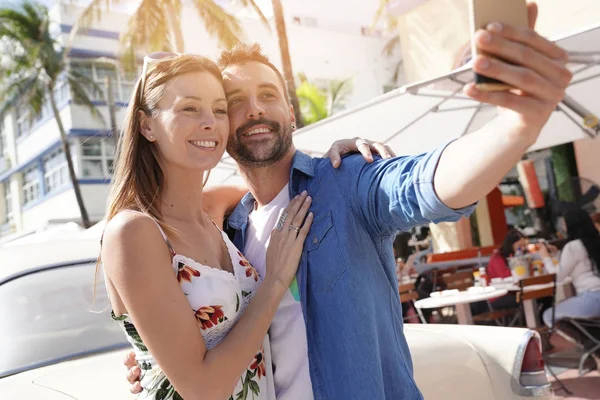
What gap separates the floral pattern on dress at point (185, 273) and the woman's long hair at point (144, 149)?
198 millimetres

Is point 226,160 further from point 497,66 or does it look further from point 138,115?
point 497,66

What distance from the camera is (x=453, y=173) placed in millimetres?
1475

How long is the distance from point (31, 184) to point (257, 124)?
32.7 m

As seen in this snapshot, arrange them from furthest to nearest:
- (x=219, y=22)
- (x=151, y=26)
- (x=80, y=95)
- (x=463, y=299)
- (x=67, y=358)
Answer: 1. (x=80, y=95)
2. (x=151, y=26)
3. (x=219, y=22)
4. (x=463, y=299)
5. (x=67, y=358)

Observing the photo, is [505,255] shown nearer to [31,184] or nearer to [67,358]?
[67,358]

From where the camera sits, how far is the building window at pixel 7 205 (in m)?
34.9

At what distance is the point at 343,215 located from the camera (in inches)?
76.0

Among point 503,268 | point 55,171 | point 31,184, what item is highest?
point 55,171

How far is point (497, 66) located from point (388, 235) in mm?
951

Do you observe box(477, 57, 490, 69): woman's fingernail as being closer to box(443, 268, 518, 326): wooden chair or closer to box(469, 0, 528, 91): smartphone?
box(469, 0, 528, 91): smartphone

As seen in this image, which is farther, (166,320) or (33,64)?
(33,64)

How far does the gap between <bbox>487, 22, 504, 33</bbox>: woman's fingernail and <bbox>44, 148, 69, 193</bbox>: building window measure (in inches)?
1143

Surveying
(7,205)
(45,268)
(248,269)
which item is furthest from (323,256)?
(7,205)

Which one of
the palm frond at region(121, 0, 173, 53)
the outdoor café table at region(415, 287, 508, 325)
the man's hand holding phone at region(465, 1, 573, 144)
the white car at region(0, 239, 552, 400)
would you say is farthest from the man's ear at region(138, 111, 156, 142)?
the palm frond at region(121, 0, 173, 53)
